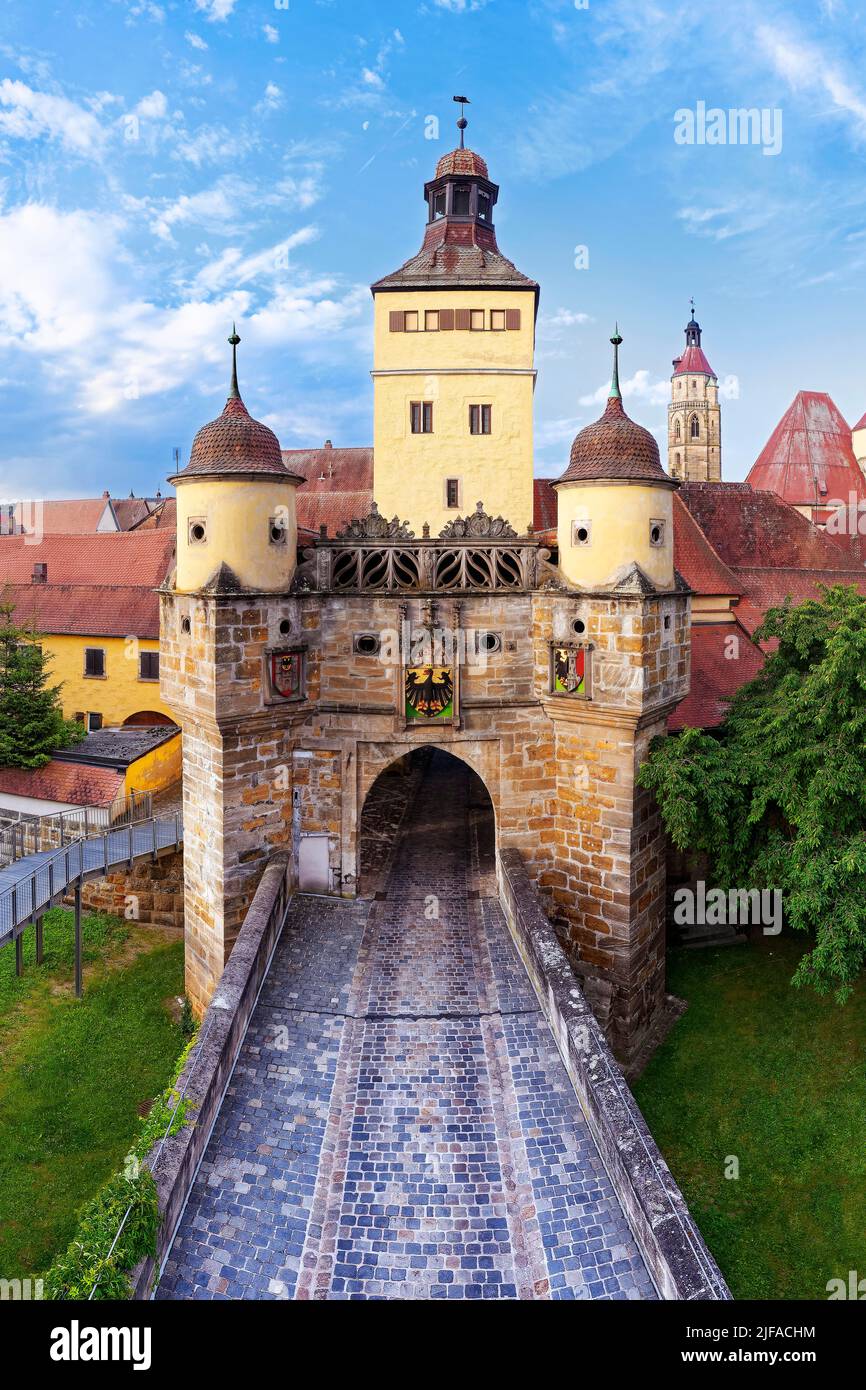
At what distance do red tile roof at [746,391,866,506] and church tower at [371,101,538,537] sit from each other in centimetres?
2331

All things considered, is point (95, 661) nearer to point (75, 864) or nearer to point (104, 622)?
point (104, 622)

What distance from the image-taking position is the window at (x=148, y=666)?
30.2 m

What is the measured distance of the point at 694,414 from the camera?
7044 centimetres

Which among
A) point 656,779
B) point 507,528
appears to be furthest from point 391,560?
point 656,779

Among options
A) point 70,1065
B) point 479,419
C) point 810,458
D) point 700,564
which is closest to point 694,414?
point 810,458

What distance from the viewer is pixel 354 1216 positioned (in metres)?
9.70

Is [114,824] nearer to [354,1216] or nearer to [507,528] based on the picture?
[507,528]

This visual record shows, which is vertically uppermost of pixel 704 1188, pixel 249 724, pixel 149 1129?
pixel 249 724

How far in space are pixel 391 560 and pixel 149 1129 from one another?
9.74 m

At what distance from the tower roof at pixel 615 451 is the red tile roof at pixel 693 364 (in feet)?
198

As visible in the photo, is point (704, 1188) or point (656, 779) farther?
point (656, 779)
